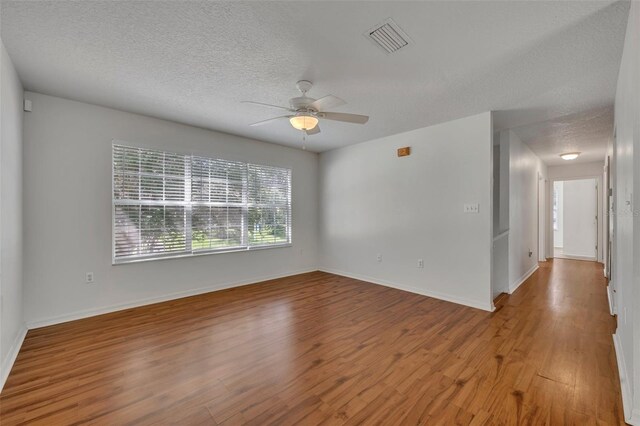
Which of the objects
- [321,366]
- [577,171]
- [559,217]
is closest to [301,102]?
[321,366]

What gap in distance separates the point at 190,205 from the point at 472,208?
162 inches

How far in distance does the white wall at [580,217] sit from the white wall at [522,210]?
88.9 inches

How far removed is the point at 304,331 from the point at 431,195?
275 centimetres

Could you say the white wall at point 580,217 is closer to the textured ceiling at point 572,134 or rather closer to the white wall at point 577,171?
the white wall at point 577,171

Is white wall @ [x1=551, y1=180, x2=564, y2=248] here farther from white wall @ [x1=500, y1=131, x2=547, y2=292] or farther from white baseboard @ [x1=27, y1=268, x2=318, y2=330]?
white baseboard @ [x1=27, y1=268, x2=318, y2=330]

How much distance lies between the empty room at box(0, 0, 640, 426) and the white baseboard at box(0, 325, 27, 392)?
0.10ft

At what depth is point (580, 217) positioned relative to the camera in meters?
7.38

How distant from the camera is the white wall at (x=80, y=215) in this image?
9.75ft

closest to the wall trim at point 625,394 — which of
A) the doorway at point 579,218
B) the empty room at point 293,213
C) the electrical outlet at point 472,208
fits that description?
the empty room at point 293,213

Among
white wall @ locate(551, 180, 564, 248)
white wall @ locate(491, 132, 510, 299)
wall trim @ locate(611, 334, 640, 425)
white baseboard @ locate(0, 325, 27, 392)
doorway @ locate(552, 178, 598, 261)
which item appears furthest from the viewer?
white wall @ locate(551, 180, 564, 248)

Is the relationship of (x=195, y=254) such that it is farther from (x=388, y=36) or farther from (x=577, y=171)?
(x=577, y=171)

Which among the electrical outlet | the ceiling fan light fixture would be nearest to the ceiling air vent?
the ceiling fan light fixture

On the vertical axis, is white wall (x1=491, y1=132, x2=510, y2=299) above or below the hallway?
above

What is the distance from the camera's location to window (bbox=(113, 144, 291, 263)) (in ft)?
11.7
